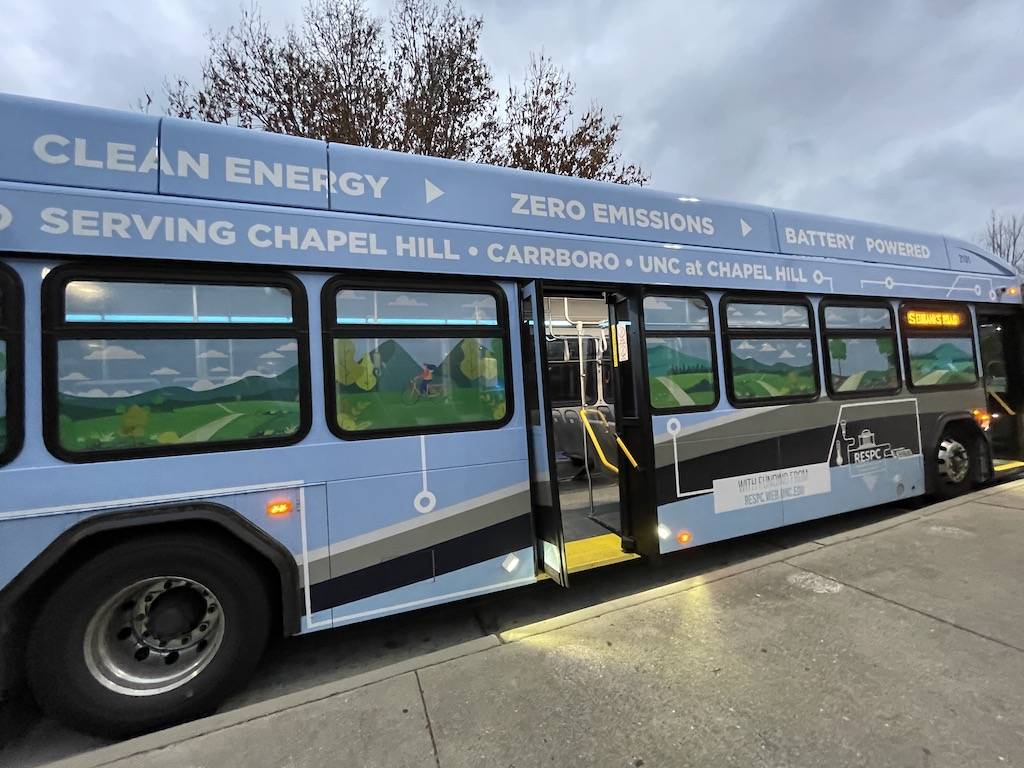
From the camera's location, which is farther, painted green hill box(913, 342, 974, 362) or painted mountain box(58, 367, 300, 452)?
painted green hill box(913, 342, 974, 362)

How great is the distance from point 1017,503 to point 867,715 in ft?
15.7

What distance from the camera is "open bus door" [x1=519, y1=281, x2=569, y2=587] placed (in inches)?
134

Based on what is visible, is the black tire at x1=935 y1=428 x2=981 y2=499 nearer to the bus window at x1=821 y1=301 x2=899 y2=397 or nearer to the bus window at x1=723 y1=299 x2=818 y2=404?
the bus window at x1=821 y1=301 x2=899 y2=397

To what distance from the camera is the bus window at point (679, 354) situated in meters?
4.08

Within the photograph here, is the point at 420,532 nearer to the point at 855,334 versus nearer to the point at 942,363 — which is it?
the point at 855,334

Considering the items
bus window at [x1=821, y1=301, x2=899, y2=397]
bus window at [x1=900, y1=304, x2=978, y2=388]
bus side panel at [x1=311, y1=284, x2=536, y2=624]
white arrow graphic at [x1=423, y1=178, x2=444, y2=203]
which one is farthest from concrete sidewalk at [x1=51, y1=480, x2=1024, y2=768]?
white arrow graphic at [x1=423, y1=178, x2=444, y2=203]

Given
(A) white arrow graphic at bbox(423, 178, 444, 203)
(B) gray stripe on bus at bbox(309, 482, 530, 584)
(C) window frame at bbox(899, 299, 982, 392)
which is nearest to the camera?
(B) gray stripe on bus at bbox(309, 482, 530, 584)

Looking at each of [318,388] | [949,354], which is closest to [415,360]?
[318,388]

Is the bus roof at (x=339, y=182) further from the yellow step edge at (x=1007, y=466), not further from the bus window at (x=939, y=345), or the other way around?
the yellow step edge at (x=1007, y=466)

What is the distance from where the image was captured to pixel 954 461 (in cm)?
578

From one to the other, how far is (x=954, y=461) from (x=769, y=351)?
10.6ft

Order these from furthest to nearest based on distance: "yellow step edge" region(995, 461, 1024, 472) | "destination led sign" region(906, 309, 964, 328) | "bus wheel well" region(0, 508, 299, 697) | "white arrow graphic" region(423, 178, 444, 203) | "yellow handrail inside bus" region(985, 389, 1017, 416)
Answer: "yellow handrail inside bus" region(985, 389, 1017, 416), "yellow step edge" region(995, 461, 1024, 472), "destination led sign" region(906, 309, 964, 328), "white arrow graphic" region(423, 178, 444, 203), "bus wheel well" region(0, 508, 299, 697)

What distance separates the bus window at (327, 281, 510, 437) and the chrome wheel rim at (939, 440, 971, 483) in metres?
5.40

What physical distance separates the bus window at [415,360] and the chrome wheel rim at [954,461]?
5397 millimetres
